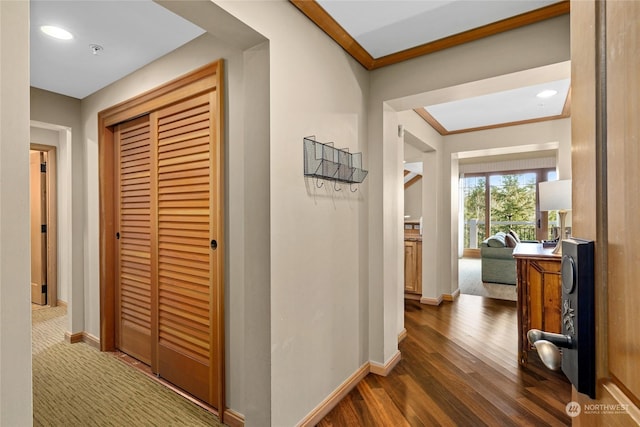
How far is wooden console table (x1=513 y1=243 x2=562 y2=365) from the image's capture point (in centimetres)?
248

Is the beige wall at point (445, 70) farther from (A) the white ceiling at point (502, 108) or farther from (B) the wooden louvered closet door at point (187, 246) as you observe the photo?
(B) the wooden louvered closet door at point (187, 246)

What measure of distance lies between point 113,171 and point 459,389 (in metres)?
3.37

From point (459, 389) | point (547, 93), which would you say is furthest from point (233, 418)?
point (547, 93)

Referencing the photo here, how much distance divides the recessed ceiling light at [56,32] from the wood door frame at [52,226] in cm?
253

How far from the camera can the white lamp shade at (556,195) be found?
2.95 m

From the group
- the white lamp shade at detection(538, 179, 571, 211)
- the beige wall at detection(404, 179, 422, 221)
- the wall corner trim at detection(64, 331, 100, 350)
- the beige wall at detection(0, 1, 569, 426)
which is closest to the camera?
the beige wall at detection(0, 1, 569, 426)

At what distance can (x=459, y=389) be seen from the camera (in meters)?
2.29

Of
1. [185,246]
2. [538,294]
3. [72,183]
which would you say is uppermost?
[72,183]

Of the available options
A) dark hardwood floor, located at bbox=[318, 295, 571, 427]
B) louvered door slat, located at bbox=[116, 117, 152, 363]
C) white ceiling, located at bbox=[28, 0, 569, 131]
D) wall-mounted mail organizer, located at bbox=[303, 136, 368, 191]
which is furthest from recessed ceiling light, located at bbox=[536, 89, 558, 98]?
louvered door slat, located at bbox=[116, 117, 152, 363]

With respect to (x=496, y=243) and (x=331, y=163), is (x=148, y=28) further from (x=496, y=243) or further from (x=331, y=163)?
(x=496, y=243)

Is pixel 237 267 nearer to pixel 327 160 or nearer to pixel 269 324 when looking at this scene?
pixel 269 324

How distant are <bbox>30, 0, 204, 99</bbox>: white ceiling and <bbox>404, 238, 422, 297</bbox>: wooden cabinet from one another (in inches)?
148

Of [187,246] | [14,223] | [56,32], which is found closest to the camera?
[14,223]

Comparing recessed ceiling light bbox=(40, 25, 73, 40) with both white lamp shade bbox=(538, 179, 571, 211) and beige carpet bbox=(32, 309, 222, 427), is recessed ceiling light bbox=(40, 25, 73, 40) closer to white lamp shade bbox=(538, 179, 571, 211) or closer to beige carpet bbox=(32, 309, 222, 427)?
beige carpet bbox=(32, 309, 222, 427)
